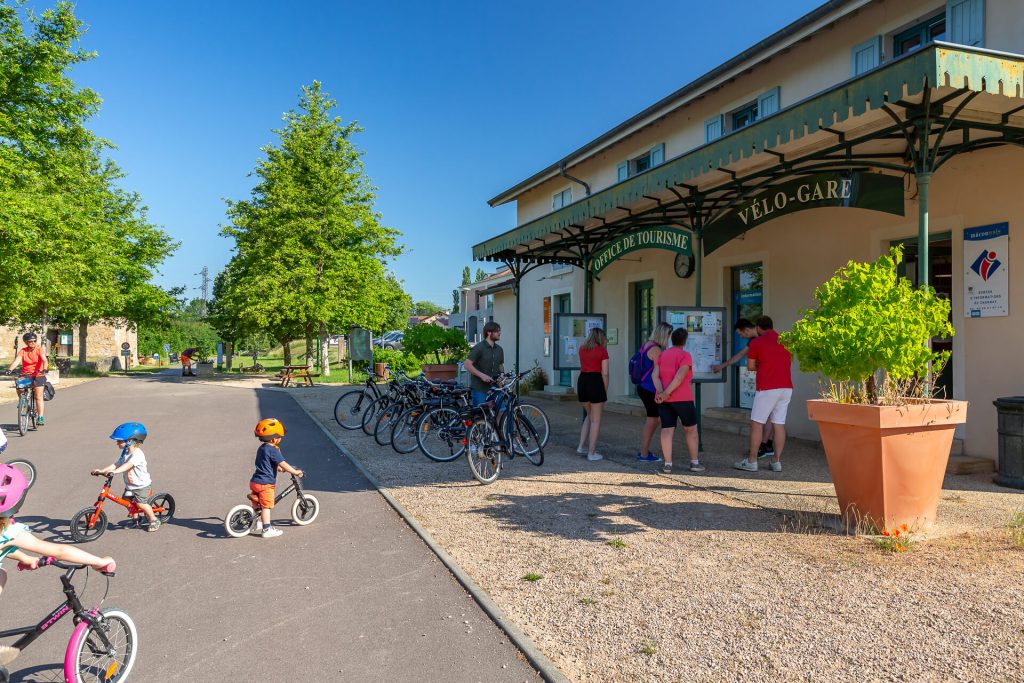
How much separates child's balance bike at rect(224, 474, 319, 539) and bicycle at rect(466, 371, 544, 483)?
1951 millimetres

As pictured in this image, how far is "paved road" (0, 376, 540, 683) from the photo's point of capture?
3.33m

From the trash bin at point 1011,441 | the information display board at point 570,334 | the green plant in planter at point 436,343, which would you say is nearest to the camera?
the trash bin at point 1011,441

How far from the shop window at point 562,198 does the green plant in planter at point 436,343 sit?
16.7 ft

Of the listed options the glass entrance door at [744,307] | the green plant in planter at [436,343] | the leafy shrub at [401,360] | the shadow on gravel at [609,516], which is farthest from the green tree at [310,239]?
the shadow on gravel at [609,516]

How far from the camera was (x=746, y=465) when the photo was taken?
793 centimetres

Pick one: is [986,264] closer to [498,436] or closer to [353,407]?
[498,436]

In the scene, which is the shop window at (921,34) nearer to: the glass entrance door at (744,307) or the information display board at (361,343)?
the glass entrance door at (744,307)

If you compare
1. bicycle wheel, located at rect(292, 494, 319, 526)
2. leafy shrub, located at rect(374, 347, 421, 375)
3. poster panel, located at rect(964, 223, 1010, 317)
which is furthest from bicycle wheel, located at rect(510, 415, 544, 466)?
leafy shrub, located at rect(374, 347, 421, 375)

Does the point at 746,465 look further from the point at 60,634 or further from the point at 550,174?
the point at 550,174

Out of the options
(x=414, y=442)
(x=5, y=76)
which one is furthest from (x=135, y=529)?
(x=5, y=76)

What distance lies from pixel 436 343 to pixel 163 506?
15346 mm

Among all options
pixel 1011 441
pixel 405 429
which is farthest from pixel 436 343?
pixel 1011 441

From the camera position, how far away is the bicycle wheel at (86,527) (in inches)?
211

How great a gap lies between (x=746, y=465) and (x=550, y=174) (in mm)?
13224
